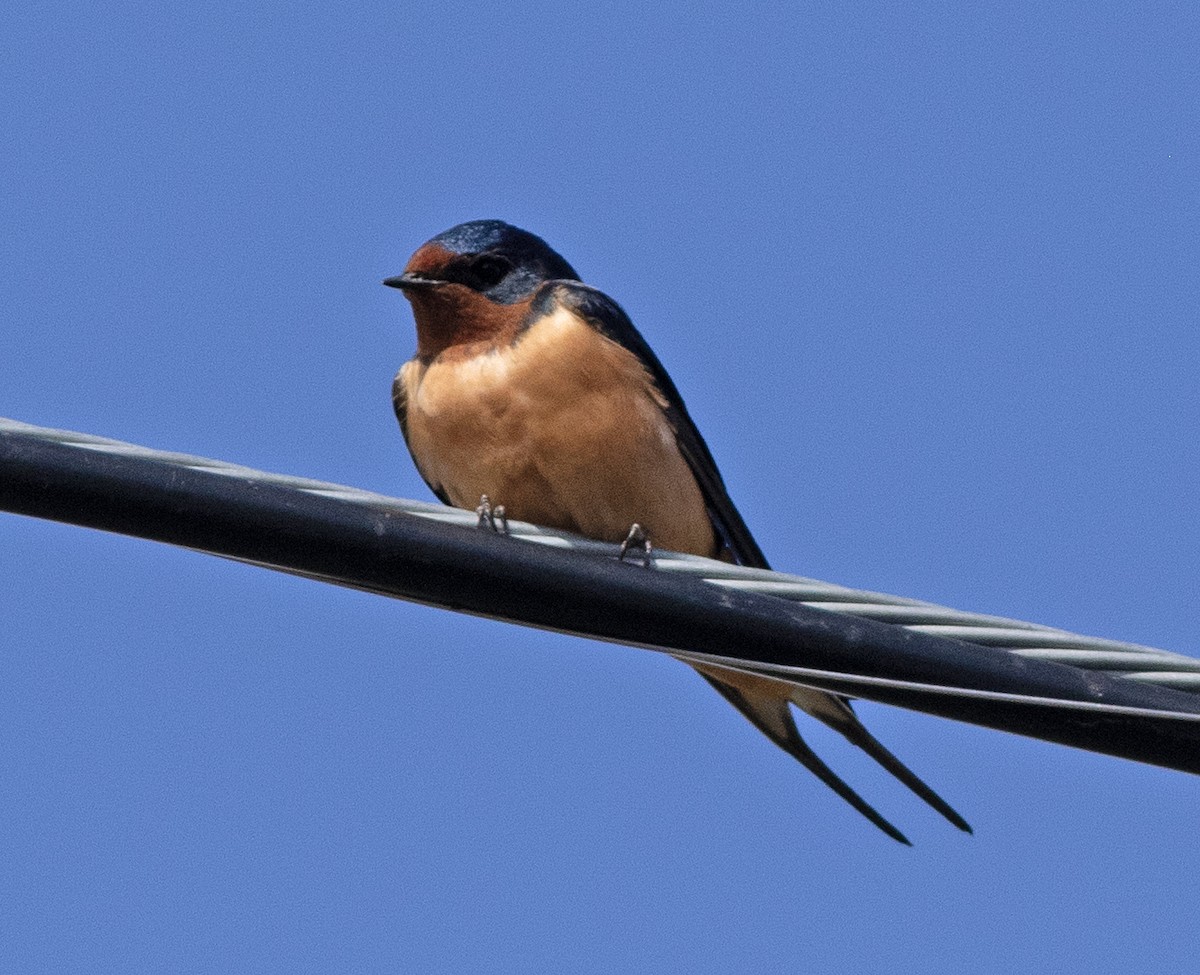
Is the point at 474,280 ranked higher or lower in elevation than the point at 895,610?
higher

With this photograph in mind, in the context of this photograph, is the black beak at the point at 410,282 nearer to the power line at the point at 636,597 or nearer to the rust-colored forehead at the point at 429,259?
the rust-colored forehead at the point at 429,259

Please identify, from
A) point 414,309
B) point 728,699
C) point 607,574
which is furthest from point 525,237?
point 607,574

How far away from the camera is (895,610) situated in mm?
2660

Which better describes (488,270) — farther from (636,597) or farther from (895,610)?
(895,610)

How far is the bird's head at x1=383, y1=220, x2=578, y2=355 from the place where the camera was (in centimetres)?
459

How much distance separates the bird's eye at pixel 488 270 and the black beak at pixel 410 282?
0.27 ft

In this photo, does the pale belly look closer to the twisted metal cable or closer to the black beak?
the black beak

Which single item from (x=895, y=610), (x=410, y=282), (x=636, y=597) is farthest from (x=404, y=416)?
(x=895, y=610)

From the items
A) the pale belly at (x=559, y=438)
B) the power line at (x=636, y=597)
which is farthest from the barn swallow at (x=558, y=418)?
the power line at (x=636, y=597)

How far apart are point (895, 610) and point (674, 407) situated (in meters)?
2.02

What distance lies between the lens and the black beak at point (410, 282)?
4688 millimetres

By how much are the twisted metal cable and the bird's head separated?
1808 millimetres

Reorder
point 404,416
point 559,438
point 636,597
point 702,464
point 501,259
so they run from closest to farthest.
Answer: point 636,597
point 559,438
point 702,464
point 501,259
point 404,416

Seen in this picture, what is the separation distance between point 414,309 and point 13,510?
2.19 m
